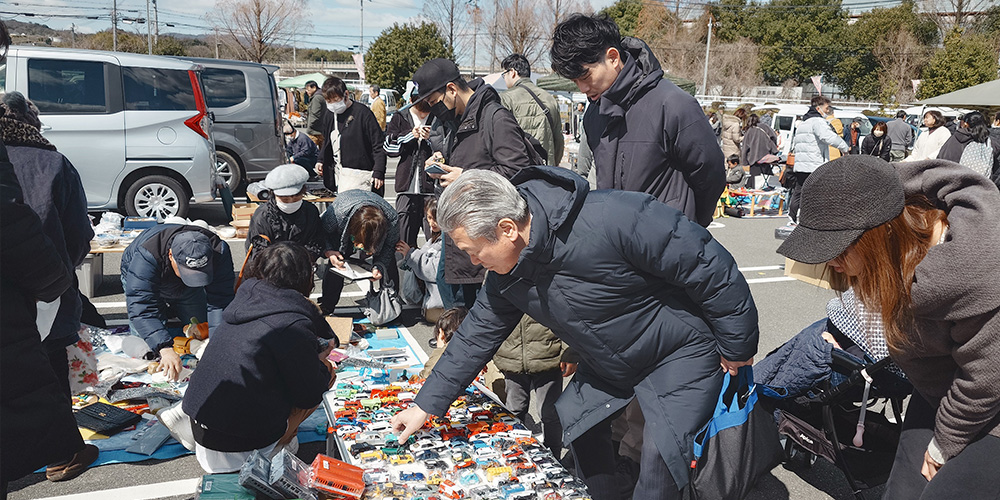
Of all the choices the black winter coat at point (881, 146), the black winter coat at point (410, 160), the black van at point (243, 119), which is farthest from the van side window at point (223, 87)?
the black winter coat at point (881, 146)

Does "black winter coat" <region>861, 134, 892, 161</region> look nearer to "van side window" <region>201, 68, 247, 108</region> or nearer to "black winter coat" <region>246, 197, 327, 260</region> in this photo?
"van side window" <region>201, 68, 247, 108</region>

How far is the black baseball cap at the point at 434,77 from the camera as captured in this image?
384 centimetres

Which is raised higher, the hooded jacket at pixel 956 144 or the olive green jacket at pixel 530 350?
the hooded jacket at pixel 956 144

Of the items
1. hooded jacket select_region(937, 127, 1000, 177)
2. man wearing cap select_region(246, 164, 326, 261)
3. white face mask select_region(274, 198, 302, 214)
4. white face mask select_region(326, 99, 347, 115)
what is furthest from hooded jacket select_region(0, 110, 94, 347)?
hooded jacket select_region(937, 127, 1000, 177)

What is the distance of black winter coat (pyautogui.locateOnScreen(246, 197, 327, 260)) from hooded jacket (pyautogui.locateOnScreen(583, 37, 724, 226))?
2465 millimetres

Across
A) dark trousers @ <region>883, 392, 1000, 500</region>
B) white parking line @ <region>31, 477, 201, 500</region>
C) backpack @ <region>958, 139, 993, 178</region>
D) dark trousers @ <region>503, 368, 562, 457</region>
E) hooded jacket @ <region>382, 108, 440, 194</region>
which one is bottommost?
white parking line @ <region>31, 477, 201, 500</region>

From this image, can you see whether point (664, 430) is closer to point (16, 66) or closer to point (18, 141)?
point (18, 141)

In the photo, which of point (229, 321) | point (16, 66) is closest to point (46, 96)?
point (16, 66)

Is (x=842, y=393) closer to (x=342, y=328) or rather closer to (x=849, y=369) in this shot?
Answer: (x=849, y=369)

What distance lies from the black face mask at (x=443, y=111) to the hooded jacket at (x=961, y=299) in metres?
2.72

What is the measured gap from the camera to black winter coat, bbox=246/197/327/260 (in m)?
4.60

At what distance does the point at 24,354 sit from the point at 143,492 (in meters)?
1.34

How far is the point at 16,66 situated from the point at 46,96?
14.6 inches

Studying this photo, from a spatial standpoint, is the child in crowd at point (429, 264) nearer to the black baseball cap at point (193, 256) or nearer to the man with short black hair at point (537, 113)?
the man with short black hair at point (537, 113)
